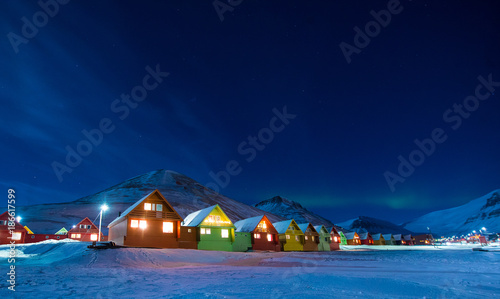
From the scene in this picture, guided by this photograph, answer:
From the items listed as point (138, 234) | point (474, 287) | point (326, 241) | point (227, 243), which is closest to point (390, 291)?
point (474, 287)

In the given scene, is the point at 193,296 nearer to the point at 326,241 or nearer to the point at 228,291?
the point at 228,291

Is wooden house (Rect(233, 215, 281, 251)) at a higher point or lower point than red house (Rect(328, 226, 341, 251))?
higher

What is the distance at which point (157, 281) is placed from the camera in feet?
44.2

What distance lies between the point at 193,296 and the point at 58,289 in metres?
5.88

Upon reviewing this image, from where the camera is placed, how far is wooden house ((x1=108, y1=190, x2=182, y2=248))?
37.1 metres

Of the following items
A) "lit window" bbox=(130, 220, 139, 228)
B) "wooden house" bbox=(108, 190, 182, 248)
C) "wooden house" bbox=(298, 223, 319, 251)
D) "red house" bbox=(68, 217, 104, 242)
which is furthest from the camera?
"wooden house" bbox=(298, 223, 319, 251)

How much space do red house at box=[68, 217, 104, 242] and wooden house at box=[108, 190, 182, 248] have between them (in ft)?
114

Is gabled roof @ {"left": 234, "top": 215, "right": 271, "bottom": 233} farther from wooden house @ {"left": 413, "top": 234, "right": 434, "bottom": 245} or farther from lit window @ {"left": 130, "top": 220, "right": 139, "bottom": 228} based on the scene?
wooden house @ {"left": 413, "top": 234, "right": 434, "bottom": 245}

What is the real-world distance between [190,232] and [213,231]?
4154 mm

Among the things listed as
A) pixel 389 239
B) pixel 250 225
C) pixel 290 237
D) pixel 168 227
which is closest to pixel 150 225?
pixel 168 227

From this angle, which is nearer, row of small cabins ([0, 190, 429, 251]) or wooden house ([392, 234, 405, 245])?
row of small cabins ([0, 190, 429, 251])

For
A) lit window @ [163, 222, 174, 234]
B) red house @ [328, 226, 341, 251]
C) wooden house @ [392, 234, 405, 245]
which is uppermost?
lit window @ [163, 222, 174, 234]

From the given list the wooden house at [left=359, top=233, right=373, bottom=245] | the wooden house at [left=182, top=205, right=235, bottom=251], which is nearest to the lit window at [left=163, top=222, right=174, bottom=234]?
the wooden house at [left=182, top=205, right=235, bottom=251]

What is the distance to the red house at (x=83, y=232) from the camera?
223ft
